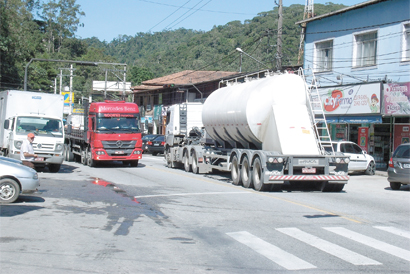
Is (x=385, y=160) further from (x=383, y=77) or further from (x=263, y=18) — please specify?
(x=263, y=18)

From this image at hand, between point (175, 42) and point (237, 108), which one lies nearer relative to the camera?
point (237, 108)

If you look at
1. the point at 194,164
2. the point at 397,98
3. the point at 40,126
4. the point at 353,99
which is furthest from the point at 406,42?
the point at 40,126

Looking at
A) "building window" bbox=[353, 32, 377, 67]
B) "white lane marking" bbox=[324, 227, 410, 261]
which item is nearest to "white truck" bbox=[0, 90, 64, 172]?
"white lane marking" bbox=[324, 227, 410, 261]

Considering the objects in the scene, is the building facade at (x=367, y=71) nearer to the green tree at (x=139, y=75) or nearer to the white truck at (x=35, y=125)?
the white truck at (x=35, y=125)

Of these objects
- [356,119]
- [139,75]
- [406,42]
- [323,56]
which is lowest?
[356,119]

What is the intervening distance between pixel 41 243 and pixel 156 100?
187ft

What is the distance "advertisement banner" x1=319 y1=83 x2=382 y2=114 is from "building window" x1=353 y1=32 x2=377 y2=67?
1450mm

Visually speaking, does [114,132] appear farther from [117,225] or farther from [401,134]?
[401,134]

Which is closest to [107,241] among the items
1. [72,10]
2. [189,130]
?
[189,130]

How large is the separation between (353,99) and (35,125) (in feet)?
53.0

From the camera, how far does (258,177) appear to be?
15.3m

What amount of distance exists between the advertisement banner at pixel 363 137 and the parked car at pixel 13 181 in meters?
19.5

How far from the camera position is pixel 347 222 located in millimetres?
9969

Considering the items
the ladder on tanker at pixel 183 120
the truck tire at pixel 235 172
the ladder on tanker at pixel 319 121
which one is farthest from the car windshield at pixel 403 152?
the ladder on tanker at pixel 183 120
